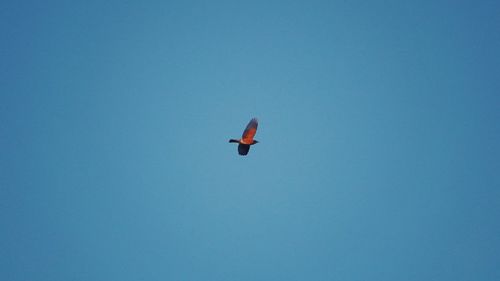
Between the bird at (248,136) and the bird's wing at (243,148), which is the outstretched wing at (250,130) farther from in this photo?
the bird's wing at (243,148)

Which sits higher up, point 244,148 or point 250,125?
point 250,125

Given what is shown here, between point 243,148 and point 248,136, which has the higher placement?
point 248,136

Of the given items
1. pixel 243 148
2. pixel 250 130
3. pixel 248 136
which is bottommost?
pixel 243 148

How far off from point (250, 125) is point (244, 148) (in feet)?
5.40

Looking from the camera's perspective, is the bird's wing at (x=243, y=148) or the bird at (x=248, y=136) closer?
the bird at (x=248, y=136)

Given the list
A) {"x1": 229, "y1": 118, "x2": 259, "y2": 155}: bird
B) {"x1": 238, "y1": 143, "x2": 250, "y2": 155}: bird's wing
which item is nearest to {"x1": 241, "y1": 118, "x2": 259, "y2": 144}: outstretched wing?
{"x1": 229, "y1": 118, "x2": 259, "y2": 155}: bird

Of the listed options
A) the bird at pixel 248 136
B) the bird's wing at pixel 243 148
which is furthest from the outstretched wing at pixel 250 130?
the bird's wing at pixel 243 148

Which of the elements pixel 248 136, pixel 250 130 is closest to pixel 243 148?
pixel 248 136

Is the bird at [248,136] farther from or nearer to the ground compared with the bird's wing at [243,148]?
farther from the ground

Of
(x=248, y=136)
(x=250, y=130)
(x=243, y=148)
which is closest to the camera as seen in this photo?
(x=250, y=130)

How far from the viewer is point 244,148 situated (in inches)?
602

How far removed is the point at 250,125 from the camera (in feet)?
47.9

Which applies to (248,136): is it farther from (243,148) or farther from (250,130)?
(243,148)

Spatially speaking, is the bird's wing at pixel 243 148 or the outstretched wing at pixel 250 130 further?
the bird's wing at pixel 243 148
